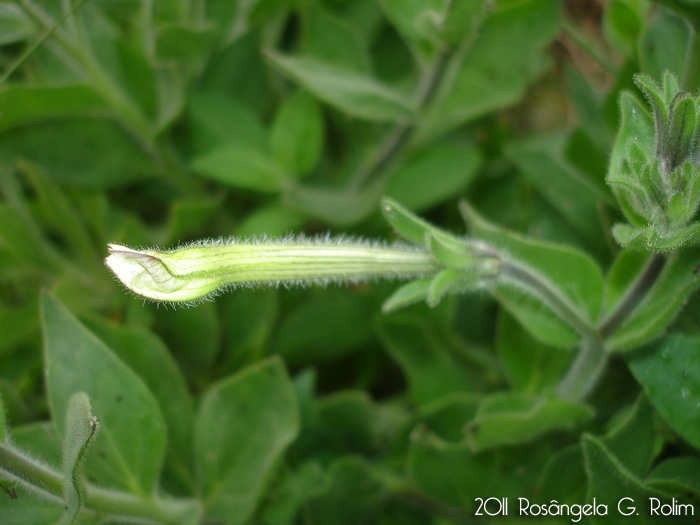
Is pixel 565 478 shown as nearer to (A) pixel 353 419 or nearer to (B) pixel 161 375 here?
(A) pixel 353 419

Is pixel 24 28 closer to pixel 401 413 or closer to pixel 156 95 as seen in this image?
pixel 156 95

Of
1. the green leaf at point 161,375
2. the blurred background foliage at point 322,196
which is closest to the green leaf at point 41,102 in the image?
the blurred background foliage at point 322,196

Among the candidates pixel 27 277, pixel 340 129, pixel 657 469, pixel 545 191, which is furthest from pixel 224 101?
pixel 657 469

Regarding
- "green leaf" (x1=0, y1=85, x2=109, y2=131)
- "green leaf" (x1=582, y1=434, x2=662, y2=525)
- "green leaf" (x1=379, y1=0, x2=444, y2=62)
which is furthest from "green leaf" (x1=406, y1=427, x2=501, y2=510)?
"green leaf" (x1=0, y1=85, x2=109, y2=131)

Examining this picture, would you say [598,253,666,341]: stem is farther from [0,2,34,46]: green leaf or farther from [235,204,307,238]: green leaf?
[0,2,34,46]: green leaf

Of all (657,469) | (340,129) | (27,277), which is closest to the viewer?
(657,469)
